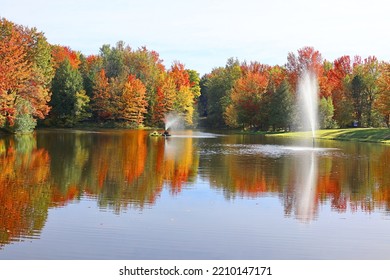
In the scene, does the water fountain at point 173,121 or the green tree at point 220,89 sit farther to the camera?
the green tree at point 220,89

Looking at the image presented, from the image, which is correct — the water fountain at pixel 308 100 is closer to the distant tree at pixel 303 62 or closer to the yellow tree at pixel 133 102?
the distant tree at pixel 303 62

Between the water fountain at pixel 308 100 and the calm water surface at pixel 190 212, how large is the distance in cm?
5073

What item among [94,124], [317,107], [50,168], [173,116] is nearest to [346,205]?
[50,168]

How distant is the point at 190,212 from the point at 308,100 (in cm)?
6790

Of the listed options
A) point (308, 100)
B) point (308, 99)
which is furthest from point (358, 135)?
point (308, 99)

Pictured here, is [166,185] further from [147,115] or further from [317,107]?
[147,115]

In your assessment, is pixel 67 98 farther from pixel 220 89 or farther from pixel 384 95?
pixel 384 95

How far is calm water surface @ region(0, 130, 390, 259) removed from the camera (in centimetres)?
1141

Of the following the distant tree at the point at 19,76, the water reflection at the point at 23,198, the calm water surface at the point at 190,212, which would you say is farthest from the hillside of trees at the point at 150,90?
the calm water surface at the point at 190,212

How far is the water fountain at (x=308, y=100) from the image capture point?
77662 mm

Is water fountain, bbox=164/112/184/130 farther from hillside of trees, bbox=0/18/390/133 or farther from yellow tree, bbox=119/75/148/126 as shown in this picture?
yellow tree, bbox=119/75/148/126

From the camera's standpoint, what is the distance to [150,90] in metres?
104

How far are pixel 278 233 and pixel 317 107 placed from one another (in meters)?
66.7

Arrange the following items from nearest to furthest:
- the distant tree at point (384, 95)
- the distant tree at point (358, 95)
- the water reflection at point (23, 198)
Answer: the water reflection at point (23, 198)
the distant tree at point (384, 95)
the distant tree at point (358, 95)
